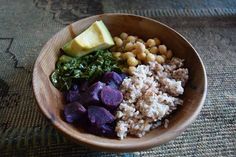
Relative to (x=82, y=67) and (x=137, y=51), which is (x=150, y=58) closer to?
(x=137, y=51)

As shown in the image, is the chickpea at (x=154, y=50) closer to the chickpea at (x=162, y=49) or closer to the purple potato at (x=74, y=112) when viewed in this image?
the chickpea at (x=162, y=49)

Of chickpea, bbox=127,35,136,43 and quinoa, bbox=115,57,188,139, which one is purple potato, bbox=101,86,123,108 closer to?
quinoa, bbox=115,57,188,139

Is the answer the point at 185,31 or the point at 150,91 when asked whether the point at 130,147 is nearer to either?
the point at 150,91

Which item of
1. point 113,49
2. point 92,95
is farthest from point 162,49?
point 92,95

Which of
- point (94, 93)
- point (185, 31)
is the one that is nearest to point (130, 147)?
point (94, 93)

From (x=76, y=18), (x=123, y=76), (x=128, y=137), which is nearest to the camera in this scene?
(x=128, y=137)

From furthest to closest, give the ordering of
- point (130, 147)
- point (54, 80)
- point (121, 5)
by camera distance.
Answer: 1. point (121, 5)
2. point (54, 80)
3. point (130, 147)
